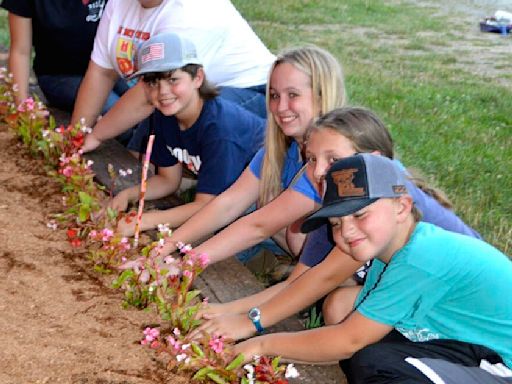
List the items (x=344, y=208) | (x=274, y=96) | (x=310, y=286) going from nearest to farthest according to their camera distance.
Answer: (x=344, y=208), (x=310, y=286), (x=274, y=96)

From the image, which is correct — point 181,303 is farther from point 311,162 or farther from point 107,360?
point 311,162

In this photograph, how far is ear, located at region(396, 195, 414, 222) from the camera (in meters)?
2.45

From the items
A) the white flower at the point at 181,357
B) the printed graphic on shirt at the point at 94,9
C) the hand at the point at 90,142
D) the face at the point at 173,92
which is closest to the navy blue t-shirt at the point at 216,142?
the face at the point at 173,92

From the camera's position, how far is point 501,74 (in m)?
8.29

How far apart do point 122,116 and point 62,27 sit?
1032mm

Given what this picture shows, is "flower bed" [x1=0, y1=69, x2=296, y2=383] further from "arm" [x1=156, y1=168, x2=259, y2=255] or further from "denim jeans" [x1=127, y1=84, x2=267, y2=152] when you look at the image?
"denim jeans" [x1=127, y1=84, x2=267, y2=152]

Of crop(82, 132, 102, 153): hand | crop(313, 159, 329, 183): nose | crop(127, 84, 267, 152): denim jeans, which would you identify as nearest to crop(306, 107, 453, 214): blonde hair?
crop(313, 159, 329, 183): nose

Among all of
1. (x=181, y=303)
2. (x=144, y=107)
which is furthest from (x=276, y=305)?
(x=144, y=107)

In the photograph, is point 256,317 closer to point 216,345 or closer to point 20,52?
point 216,345

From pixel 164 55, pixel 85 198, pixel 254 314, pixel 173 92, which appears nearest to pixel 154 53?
pixel 164 55

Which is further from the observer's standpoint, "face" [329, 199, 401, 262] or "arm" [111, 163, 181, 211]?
"arm" [111, 163, 181, 211]

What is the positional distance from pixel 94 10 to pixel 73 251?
1.93 m

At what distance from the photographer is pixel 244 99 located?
13.8ft

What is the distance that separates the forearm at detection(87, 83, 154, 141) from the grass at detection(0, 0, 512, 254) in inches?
65.8
